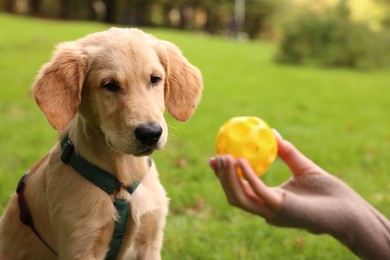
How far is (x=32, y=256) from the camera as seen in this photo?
2951 mm

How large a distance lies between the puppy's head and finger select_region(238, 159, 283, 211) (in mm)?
479

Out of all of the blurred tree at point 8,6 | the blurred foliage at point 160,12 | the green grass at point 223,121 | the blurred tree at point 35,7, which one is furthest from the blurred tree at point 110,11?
the green grass at point 223,121

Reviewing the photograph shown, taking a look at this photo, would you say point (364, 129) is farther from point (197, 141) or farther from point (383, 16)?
point (383, 16)

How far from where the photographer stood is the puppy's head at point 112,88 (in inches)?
99.3

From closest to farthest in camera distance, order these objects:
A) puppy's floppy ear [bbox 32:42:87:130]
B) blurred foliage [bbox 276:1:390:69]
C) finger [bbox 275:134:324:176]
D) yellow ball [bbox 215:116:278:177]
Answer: puppy's floppy ear [bbox 32:42:87:130]
yellow ball [bbox 215:116:278:177]
finger [bbox 275:134:324:176]
blurred foliage [bbox 276:1:390:69]

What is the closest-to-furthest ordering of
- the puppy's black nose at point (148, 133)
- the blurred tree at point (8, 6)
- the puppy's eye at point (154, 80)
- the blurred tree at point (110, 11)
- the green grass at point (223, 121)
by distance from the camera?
the puppy's black nose at point (148, 133) < the puppy's eye at point (154, 80) < the green grass at point (223, 121) < the blurred tree at point (8, 6) < the blurred tree at point (110, 11)

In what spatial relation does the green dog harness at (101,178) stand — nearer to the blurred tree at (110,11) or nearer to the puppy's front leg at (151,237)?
the puppy's front leg at (151,237)

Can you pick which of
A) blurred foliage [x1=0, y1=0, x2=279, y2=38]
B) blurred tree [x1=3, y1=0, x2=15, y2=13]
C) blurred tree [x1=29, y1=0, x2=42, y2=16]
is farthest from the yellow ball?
blurred tree [x1=29, y1=0, x2=42, y2=16]

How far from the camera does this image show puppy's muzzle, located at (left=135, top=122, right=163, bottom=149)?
2465 millimetres

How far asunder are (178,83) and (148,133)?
56 centimetres

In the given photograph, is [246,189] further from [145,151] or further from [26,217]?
[26,217]

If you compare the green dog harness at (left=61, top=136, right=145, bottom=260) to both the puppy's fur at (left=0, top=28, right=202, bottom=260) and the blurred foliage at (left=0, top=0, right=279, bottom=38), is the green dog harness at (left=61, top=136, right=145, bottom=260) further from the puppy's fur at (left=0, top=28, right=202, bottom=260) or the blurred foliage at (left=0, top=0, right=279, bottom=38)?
the blurred foliage at (left=0, top=0, right=279, bottom=38)

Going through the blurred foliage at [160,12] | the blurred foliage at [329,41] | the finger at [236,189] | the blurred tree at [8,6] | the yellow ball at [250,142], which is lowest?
the blurred foliage at [160,12]

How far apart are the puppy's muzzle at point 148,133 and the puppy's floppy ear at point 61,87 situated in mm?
384
